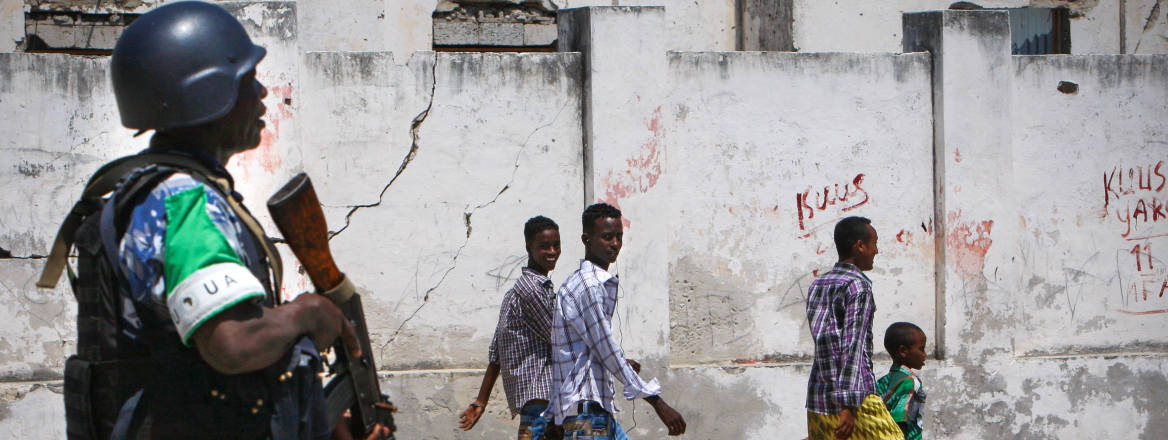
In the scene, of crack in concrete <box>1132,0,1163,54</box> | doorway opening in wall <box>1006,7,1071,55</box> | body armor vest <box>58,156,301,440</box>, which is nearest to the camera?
body armor vest <box>58,156,301,440</box>

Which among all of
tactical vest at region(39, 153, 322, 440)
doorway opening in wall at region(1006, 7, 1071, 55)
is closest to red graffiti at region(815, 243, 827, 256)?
tactical vest at region(39, 153, 322, 440)

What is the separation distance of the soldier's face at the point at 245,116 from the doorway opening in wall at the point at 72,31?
943 cm

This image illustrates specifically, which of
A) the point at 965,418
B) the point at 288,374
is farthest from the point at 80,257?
the point at 965,418

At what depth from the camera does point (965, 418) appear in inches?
290

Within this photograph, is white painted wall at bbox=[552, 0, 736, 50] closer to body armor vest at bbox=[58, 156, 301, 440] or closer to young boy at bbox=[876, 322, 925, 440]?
young boy at bbox=[876, 322, 925, 440]

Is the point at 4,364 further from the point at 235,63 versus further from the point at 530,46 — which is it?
the point at 530,46

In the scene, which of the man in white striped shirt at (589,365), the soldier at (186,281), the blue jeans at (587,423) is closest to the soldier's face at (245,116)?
the soldier at (186,281)

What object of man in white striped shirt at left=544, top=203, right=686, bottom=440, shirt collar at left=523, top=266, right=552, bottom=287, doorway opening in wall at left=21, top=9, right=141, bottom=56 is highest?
doorway opening in wall at left=21, top=9, right=141, bottom=56

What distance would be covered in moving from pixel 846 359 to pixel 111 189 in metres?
3.24

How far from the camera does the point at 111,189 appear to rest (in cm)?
247

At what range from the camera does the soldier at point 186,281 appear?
2.27 meters

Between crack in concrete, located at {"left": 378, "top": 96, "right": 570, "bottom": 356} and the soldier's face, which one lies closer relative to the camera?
the soldier's face

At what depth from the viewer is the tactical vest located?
2.37 m

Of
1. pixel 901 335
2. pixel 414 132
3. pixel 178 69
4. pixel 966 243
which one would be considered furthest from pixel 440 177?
pixel 178 69
